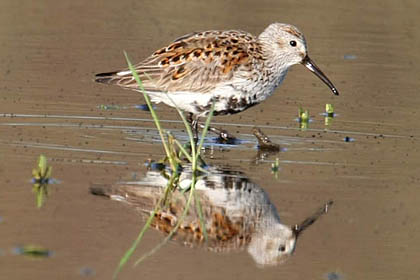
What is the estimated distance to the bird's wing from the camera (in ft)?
38.1

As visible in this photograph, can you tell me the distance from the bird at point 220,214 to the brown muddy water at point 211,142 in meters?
0.11

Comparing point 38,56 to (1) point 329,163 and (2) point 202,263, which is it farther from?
(2) point 202,263

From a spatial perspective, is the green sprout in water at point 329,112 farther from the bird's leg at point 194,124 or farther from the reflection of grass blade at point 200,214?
the reflection of grass blade at point 200,214

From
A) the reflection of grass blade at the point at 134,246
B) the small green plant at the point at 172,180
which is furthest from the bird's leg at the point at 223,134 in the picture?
the reflection of grass blade at the point at 134,246

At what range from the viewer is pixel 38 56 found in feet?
53.4

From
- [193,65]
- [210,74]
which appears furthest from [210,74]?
[193,65]

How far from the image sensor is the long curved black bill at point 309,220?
853cm

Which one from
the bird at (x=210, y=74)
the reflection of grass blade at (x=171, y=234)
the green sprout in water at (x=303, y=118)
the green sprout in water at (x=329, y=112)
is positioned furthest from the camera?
the green sprout in water at (x=329, y=112)


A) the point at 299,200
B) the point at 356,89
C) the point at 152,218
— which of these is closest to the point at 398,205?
the point at 299,200

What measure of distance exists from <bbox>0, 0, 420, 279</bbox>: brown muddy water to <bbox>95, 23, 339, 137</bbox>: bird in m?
0.53

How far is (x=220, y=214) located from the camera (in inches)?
342

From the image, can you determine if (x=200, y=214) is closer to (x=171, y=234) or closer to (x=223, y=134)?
(x=171, y=234)

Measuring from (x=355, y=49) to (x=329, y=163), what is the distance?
23.5 ft

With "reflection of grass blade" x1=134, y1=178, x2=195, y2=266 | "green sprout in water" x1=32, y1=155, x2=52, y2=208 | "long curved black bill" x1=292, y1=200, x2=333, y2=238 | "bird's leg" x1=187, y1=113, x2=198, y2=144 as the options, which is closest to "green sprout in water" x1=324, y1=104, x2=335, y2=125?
"bird's leg" x1=187, y1=113, x2=198, y2=144
